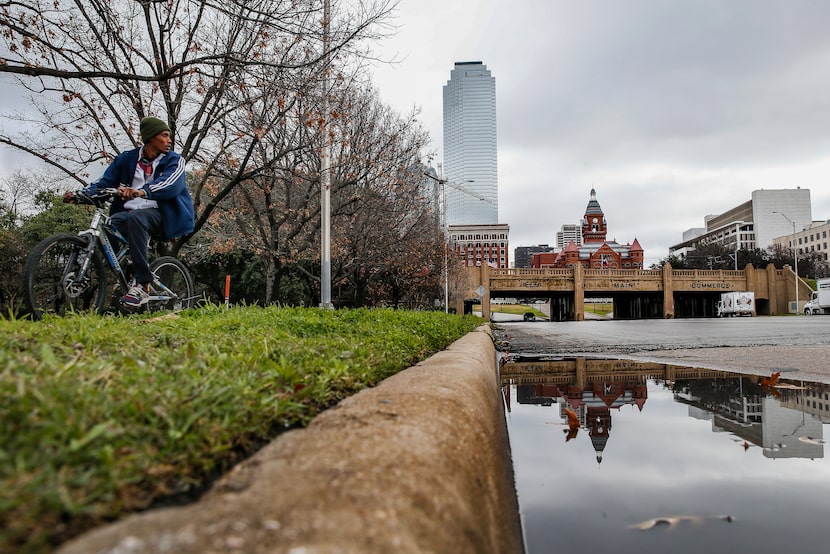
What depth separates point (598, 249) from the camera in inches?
3898

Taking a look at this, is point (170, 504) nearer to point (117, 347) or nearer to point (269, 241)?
point (117, 347)

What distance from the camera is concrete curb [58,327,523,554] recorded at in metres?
0.74

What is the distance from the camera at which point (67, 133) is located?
9.56 m

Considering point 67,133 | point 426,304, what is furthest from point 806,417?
point 426,304

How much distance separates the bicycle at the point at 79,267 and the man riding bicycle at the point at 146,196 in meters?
0.14

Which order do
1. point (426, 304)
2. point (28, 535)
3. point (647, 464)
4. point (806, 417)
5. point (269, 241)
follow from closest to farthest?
point (28, 535) → point (647, 464) → point (806, 417) → point (269, 241) → point (426, 304)

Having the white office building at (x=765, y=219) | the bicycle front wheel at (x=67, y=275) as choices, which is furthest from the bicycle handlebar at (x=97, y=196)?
the white office building at (x=765, y=219)

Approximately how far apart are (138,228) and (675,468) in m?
4.88

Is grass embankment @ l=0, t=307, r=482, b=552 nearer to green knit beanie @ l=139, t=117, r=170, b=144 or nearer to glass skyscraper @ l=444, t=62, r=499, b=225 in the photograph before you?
green knit beanie @ l=139, t=117, r=170, b=144

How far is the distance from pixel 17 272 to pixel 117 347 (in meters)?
24.7

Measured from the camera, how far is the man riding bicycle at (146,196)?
16.1 ft

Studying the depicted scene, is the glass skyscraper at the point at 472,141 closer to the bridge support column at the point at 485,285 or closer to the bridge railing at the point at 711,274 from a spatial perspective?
the bridge support column at the point at 485,285

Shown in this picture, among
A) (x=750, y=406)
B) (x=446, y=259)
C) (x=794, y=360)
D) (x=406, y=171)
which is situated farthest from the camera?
(x=446, y=259)

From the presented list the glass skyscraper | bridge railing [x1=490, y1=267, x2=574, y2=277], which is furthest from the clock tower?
bridge railing [x1=490, y1=267, x2=574, y2=277]
